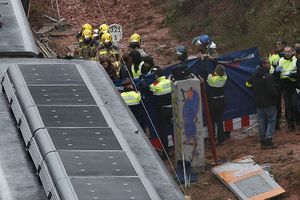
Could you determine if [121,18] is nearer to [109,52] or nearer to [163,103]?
[109,52]

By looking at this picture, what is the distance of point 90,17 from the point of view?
2614 centimetres

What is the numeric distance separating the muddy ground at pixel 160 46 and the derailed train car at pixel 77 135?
366 cm

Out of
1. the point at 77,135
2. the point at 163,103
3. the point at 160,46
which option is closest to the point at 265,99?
the point at 163,103

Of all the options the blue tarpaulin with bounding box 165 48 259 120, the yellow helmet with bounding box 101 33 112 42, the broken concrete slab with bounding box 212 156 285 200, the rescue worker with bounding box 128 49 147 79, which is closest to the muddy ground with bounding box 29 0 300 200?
the broken concrete slab with bounding box 212 156 285 200

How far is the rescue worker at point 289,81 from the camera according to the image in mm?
13680

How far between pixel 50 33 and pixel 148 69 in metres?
11.3

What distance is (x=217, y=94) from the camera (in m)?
Answer: 13.8

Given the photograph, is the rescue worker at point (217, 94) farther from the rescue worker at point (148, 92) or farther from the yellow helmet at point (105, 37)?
the yellow helmet at point (105, 37)

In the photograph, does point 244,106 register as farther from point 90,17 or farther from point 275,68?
point 90,17

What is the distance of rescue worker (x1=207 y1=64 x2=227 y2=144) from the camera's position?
539 inches

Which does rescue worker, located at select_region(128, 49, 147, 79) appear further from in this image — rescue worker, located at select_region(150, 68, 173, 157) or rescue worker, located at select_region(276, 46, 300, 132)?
rescue worker, located at select_region(276, 46, 300, 132)

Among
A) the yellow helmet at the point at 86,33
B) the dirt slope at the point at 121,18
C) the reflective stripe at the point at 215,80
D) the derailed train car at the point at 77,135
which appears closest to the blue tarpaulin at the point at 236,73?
the reflective stripe at the point at 215,80

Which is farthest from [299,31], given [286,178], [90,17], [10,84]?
[10,84]

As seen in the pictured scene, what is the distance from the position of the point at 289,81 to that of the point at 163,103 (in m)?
2.18
